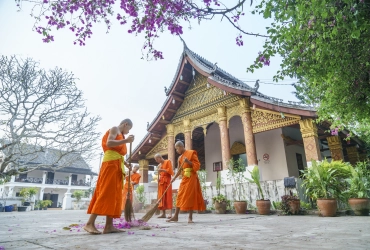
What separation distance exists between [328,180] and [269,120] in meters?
3.46

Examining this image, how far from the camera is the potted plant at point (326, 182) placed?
5637mm

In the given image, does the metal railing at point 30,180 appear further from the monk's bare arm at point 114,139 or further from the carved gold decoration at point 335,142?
the carved gold decoration at point 335,142

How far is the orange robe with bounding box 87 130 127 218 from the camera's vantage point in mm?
2932

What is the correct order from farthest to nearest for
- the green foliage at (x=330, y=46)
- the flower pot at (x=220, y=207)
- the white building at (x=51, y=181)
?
the white building at (x=51, y=181)
the flower pot at (x=220, y=207)
the green foliage at (x=330, y=46)

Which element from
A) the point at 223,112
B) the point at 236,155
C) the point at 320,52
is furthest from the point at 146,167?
the point at 320,52

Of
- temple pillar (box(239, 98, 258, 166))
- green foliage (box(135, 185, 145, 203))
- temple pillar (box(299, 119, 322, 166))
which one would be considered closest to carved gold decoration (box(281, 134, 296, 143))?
temple pillar (box(239, 98, 258, 166))

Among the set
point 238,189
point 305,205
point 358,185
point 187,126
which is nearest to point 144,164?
point 187,126

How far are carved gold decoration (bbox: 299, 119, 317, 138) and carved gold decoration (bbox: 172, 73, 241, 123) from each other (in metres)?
2.68

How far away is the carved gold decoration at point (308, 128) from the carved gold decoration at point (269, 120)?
0.80 feet

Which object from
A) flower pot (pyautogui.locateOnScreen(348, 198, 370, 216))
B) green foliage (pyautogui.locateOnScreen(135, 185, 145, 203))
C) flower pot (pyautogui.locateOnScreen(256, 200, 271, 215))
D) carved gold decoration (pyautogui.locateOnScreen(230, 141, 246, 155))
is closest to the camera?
flower pot (pyautogui.locateOnScreen(348, 198, 370, 216))

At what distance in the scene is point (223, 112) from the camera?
9.91 meters

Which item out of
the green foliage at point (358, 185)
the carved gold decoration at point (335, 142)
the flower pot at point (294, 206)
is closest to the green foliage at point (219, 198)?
the flower pot at point (294, 206)

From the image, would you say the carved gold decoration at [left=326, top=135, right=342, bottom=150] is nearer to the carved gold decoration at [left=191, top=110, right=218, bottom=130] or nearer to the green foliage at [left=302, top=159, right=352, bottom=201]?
the green foliage at [left=302, top=159, right=352, bottom=201]

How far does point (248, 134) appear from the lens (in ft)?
28.9
